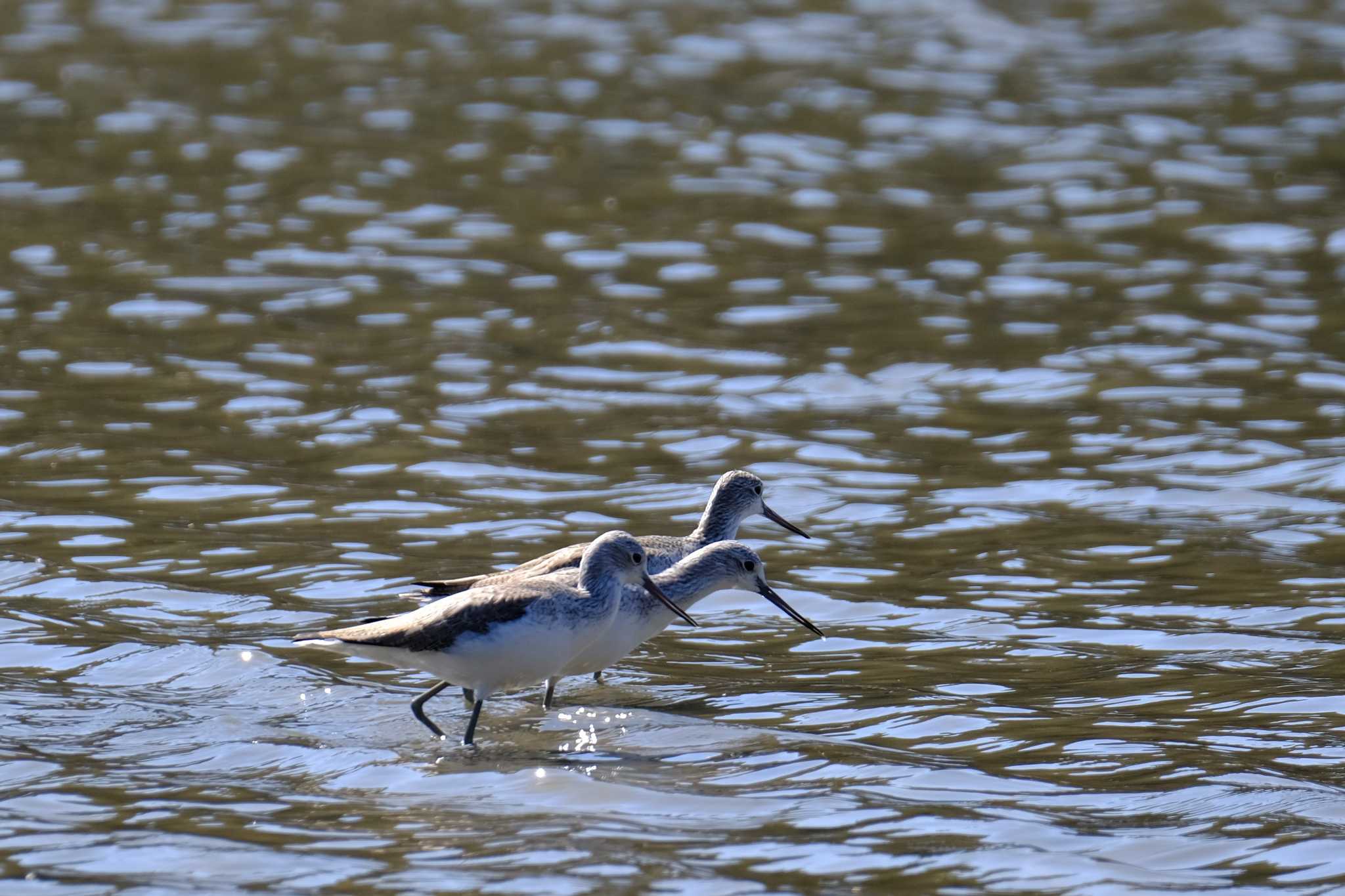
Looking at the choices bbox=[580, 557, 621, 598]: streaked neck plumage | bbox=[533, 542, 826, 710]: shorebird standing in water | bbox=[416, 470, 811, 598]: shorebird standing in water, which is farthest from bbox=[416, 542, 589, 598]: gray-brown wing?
bbox=[580, 557, 621, 598]: streaked neck plumage

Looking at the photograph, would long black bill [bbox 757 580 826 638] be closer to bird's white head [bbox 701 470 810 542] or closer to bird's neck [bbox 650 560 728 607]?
bird's neck [bbox 650 560 728 607]

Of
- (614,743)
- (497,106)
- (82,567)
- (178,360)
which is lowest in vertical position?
(614,743)

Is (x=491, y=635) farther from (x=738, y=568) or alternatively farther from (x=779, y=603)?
(x=779, y=603)

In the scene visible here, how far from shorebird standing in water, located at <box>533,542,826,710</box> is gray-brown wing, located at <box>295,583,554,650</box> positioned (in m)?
0.64

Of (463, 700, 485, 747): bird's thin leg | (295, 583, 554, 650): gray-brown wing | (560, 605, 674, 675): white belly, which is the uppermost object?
(295, 583, 554, 650): gray-brown wing

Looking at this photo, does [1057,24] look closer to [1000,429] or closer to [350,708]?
[1000,429]

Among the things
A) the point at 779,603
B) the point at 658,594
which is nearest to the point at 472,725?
the point at 658,594

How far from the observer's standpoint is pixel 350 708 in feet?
33.2

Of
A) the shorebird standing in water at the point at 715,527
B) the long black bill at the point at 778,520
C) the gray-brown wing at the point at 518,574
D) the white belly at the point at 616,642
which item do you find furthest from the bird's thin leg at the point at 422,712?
the long black bill at the point at 778,520

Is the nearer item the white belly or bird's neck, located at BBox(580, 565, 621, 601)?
bird's neck, located at BBox(580, 565, 621, 601)

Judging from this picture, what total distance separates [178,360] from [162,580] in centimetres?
480

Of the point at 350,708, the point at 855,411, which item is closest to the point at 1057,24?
the point at 855,411

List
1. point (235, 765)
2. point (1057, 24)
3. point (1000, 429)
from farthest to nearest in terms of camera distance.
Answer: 1. point (1057, 24)
2. point (1000, 429)
3. point (235, 765)

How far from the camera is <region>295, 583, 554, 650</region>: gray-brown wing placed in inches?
370
